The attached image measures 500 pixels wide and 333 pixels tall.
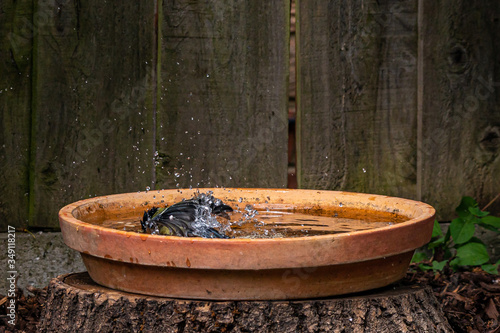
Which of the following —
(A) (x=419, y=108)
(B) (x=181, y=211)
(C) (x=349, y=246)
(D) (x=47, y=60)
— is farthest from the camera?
(A) (x=419, y=108)

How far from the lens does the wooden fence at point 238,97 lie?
2.46 m

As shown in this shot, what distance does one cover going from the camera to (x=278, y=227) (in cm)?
170

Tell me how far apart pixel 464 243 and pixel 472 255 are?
0.26 feet

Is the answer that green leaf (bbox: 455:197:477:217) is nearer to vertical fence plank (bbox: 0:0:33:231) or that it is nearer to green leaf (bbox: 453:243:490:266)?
green leaf (bbox: 453:243:490:266)

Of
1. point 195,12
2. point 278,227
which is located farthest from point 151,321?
point 195,12

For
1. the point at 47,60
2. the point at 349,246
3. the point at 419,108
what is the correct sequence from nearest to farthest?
the point at 349,246 → the point at 47,60 → the point at 419,108

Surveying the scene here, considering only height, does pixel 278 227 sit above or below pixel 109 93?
below

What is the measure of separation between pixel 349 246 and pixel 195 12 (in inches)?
61.0

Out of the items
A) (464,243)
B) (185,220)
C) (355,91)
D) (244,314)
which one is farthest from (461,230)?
(244,314)

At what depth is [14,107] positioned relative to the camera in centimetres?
246

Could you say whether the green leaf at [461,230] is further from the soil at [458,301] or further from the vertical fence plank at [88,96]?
the vertical fence plank at [88,96]

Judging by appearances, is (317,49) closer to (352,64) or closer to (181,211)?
(352,64)

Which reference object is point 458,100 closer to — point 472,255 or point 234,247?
point 472,255

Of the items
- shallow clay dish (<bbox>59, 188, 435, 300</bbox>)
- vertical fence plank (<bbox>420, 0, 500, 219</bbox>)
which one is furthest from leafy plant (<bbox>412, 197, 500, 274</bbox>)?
shallow clay dish (<bbox>59, 188, 435, 300</bbox>)
